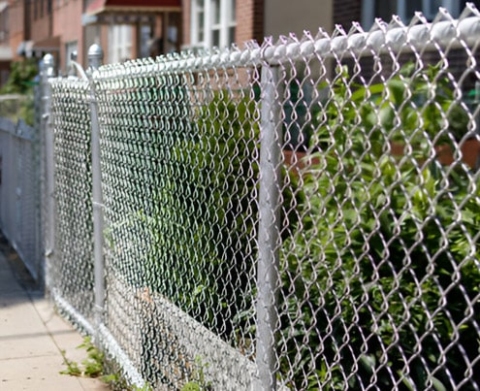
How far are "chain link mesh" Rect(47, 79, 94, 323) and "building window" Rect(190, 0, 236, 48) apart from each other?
32.7 ft

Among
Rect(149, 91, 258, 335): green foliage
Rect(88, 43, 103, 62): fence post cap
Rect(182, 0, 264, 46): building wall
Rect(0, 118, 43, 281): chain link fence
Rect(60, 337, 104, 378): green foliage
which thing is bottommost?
Rect(60, 337, 104, 378): green foliage

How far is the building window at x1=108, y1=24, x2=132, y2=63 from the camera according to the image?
27.7m

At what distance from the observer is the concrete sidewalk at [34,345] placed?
5.97 m

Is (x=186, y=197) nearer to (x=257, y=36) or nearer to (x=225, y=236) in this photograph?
(x=225, y=236)

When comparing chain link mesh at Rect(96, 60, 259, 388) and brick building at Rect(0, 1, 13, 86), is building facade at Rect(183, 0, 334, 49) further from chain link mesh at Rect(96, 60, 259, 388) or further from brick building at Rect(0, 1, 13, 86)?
brick building at Rect(0, 1, 13, 86)

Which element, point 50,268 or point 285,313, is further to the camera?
point 50,268

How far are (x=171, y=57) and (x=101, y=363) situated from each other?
225 cm

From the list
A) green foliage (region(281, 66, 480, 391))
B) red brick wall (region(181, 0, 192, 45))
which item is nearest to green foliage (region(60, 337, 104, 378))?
green foliage (region(281, 66, 480, 391))

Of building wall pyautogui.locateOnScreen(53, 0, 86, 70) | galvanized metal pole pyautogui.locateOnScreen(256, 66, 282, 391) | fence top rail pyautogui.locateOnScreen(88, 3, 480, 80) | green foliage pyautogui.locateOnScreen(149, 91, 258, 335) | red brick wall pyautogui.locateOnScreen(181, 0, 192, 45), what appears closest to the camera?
fence top rail pyautogui.locateOnScreen(88, 3, 480, 80)

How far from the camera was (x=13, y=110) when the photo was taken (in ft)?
113

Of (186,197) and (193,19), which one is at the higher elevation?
(193,19)

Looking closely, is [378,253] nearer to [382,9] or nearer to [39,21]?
[382,9]

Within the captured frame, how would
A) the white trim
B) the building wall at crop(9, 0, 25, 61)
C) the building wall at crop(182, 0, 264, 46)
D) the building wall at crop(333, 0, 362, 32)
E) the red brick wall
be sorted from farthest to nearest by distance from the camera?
the building wall at crop(9, 0, 25, 61) → the red brick wall → the building wall at crop(182, 0, 264, 46) → the building wall at crop(333, 0, 362, 32) → the white trim

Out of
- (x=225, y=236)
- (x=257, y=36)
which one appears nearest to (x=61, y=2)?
(x=257, y=36)
